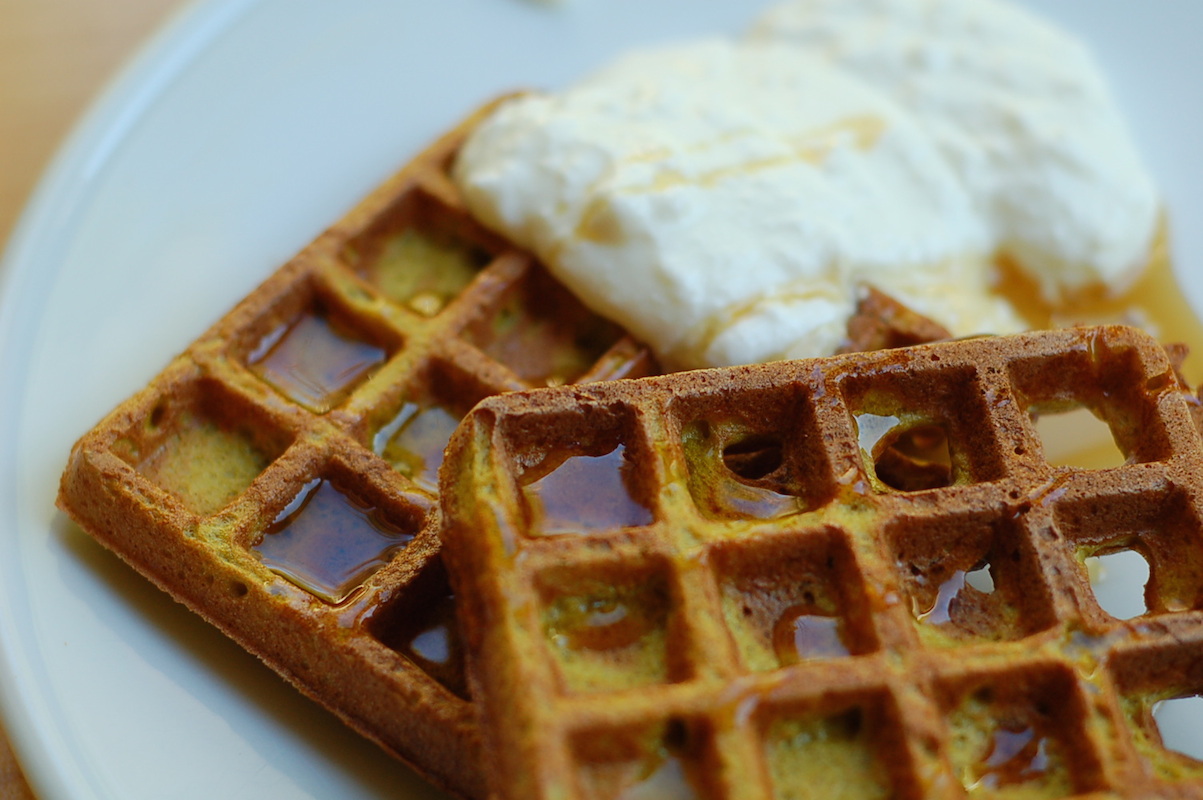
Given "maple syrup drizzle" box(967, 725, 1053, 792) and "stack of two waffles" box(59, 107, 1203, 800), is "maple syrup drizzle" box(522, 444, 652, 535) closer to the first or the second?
"stack of two waffles" box(59, 107, 1203, 800)

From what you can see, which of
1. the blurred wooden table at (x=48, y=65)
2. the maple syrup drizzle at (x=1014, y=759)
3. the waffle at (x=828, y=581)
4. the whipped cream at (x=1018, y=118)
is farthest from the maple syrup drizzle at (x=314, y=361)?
the whipped cream at (x=1018, y=118)

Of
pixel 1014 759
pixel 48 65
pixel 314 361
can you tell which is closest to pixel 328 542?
pixel 314 361

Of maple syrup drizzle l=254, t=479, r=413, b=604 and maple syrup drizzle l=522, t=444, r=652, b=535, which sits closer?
maple syrup drizzle l=522, t=444, r=652, b=535

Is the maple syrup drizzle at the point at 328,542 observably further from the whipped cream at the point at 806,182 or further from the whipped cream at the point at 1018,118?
the whipped cream at the point at 1018,118

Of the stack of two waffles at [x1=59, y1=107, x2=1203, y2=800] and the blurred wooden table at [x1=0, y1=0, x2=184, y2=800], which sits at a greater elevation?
the blurred wooden table at [x1=0, y1=0, x2=184, y2=800]

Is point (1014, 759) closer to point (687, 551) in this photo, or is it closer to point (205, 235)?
point (687, 551)

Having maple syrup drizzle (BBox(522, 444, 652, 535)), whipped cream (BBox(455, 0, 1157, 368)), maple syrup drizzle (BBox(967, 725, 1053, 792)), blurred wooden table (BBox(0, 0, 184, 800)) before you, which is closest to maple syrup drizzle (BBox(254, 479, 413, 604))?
maple syrup drizzle (BBox(522, 444, 652, 535))

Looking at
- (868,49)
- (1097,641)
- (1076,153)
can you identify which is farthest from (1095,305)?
(1097,641)
